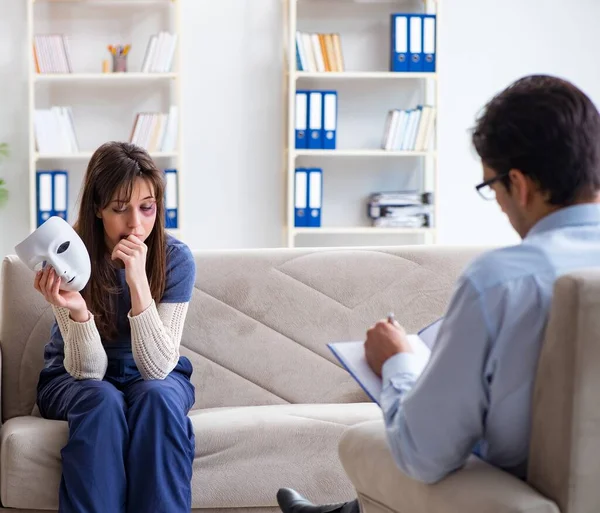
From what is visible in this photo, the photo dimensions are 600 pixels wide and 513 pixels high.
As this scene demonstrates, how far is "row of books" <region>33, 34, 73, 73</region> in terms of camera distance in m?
4.95

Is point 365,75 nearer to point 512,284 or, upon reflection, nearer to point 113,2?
point 113,2

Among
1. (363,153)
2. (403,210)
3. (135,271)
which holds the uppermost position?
(363,153)

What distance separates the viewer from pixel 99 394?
6.73 feet

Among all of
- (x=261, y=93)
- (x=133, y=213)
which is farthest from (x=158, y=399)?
(x=261, y=93)

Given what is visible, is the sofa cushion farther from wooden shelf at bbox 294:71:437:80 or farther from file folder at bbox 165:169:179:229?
wooden shelf at bbox 294:71:437:80

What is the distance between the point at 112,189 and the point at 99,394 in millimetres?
514

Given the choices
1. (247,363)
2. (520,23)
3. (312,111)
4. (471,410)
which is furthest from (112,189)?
(520,23)

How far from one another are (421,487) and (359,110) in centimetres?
410

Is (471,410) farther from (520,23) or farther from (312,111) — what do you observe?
(520,23)

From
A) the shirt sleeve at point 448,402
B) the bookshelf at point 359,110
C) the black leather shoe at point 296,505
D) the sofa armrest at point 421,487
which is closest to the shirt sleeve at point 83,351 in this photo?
the black leather shoe at point 296,505

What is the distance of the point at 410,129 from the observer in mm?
5125

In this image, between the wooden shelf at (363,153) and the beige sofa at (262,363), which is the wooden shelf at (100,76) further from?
the beige sofa at (262,363)

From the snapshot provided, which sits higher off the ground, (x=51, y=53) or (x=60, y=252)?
(x=51, y=53)

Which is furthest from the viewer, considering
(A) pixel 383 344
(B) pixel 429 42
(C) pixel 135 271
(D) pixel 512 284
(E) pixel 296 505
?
(B) pixel 429 42
